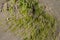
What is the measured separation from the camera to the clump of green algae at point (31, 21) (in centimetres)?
230

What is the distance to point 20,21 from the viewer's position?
2.39 metres

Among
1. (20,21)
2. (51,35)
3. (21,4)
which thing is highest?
(21,4)

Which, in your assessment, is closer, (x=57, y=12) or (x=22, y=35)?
(x=22, y=35)

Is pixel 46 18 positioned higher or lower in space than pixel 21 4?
lower

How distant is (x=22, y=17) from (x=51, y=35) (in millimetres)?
445

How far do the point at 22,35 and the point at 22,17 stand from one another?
0.25 meters

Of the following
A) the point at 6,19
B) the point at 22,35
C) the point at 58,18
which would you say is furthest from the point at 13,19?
the point at 58,18

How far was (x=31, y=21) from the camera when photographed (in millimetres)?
2371

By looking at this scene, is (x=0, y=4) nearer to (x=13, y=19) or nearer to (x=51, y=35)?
(x=13, y=19)

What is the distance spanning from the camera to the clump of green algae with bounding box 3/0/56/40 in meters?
2.30

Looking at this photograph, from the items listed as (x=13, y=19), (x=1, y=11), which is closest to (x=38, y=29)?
(x=13, y=19)

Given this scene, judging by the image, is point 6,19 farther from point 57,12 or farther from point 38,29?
point 57,12

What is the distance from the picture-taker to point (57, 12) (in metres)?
2.46

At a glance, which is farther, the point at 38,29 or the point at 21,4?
the point at 21,4
